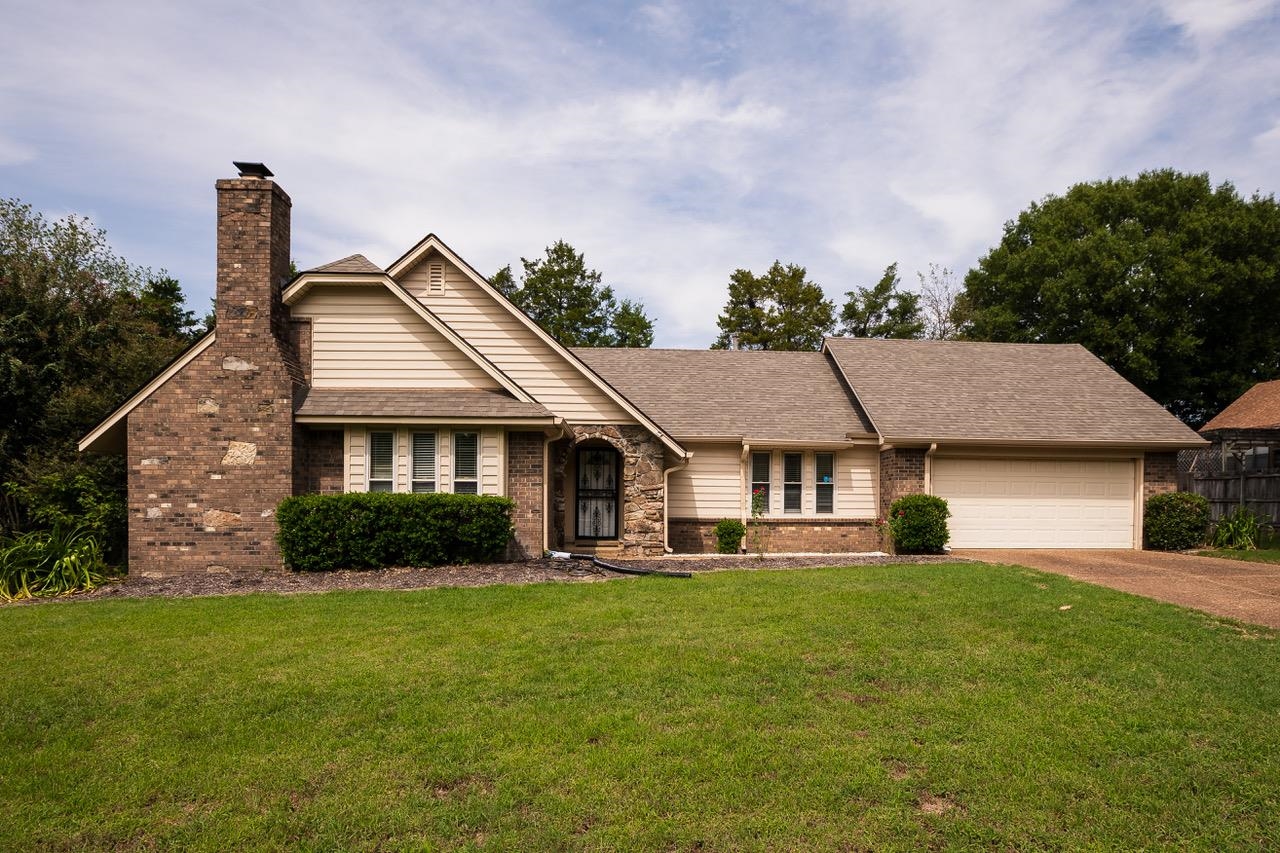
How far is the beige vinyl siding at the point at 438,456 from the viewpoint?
42.5ft

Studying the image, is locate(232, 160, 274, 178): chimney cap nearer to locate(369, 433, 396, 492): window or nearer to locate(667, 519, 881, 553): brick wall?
locate(369, 433, 396, 492): window

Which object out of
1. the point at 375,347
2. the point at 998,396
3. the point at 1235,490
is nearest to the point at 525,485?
the point at 375,347

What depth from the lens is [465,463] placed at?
13.2 meters

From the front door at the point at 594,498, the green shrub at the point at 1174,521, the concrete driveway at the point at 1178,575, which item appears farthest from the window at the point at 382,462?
the green shrub at the point at 1174,521

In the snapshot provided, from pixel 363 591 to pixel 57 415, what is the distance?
877 centimetres

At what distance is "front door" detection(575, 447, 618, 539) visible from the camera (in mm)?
16406

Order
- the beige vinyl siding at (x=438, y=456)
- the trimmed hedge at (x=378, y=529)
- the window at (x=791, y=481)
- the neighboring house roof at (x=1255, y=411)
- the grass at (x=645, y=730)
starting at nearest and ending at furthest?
1. the grass at (x=645, y=730)
2. the trimmed hedge at (x=378, y=529)
3. the beige vinyl siding at (x=438, y=456)
4. the window at (x=791, y=481)
5. the neighboring house roof at (x=1255, y=411)

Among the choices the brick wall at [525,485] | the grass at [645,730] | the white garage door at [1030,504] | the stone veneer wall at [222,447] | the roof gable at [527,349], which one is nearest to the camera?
the grass at [645,730]

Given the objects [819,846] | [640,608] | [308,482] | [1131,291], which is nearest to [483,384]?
[308,482]

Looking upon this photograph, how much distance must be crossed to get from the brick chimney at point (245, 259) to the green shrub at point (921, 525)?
1249 cm

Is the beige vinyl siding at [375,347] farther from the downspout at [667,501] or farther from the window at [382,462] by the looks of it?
the downspout at [667,501]

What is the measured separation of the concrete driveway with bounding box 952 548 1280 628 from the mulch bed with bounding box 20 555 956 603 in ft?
11.2

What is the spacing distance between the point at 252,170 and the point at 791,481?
12.5 meters

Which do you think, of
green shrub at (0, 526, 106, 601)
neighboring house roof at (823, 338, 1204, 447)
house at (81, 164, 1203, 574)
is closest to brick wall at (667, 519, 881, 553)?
house at (81, 164, 1203, 574)
